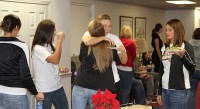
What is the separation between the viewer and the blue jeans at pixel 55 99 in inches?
130

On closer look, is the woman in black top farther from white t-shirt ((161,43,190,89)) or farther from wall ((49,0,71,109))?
white t-shirt ((161,43,190,89))

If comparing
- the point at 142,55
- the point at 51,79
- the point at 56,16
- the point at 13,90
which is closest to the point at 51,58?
the point at 51,79

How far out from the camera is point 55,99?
3.38 metres

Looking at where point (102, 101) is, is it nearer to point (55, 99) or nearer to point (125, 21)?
point (55, 99)

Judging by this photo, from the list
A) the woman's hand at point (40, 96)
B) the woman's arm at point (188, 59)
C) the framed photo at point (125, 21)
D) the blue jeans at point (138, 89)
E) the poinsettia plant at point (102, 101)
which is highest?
the framed photo at point (125, 21)

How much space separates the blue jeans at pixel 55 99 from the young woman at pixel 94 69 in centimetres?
27

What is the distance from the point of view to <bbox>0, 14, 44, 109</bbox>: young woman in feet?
9.82

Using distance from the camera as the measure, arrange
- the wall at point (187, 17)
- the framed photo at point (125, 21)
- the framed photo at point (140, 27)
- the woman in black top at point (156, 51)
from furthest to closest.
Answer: the wall at point (187, 17) → the framed photo at point (140, 27) → the framed photo at point (125, 21) → the woman in black top at point (156, 51)

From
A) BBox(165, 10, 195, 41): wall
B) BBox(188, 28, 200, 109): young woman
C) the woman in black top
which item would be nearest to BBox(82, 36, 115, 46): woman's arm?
BBox(188, 28, 200, 109): young woman

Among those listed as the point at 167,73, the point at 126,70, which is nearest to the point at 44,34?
the point at 167,73

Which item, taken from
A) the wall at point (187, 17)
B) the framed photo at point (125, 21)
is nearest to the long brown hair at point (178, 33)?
the framed photo at point (125, 21)

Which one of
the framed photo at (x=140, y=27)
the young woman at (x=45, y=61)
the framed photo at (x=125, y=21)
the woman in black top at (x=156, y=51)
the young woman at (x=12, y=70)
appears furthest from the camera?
the framed photo at (x=140, y=27)

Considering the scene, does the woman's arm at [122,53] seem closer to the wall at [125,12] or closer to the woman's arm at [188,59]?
the woman's arm at [188,59]

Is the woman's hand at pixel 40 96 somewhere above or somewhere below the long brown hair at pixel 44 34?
below
